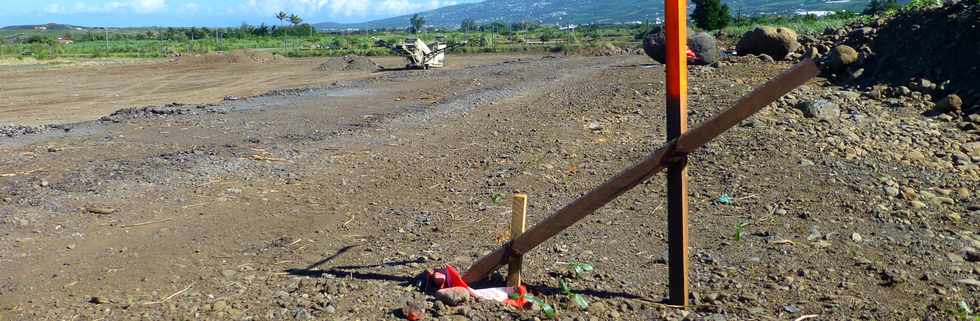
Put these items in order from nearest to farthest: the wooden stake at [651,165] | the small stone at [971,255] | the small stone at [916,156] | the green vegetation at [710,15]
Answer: the wooden stake at [651,165] < the small stone at [971,255] < the small stone at [916,156] < the green vegetation at [710,15]

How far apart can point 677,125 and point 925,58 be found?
1221 centimetres

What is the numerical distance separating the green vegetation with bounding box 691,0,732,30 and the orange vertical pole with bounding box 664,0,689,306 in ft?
137

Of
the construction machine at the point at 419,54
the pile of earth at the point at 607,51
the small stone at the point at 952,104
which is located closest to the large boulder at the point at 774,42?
the small stone at the point at 952,104

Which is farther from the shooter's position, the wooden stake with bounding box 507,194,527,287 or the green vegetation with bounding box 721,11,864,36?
the green vegetation with bounding box 721,11,864,36

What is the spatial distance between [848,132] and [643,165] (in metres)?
6.27

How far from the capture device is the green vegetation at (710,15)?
45.7 metres

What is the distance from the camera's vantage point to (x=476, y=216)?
7.37m

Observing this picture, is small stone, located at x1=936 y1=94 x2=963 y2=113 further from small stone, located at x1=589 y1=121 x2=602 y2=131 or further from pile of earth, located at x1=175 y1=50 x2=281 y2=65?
pile of earth, located at x1=175 y1=50 x2=281 y2=65

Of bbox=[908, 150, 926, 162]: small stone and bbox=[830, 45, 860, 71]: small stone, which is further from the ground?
bbox=[830, 45, 860, 71]: small stone

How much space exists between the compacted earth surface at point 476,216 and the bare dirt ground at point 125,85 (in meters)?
7.11

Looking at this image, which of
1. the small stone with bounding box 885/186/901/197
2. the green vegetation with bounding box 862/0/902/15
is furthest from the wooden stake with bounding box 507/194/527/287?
the green vegetation with bounding box 862/0/902/15

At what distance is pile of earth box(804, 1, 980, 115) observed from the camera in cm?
1359

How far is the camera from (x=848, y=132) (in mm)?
10203

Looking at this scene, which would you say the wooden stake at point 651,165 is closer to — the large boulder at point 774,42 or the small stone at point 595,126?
the small stone at point 595,126
